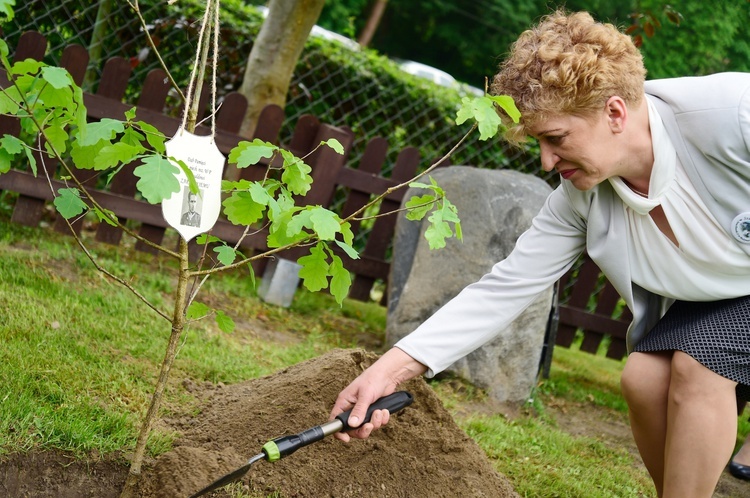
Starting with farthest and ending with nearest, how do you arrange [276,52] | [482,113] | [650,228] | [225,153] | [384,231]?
[384,231] → [276,52] → [225,153] → [650,228] → [482,113]

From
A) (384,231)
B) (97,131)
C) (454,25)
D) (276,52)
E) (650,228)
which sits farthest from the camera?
(454,25)

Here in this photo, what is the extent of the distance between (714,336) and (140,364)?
1872mm

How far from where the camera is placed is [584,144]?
80.0 inches

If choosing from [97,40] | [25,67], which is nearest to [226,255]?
[25,67]

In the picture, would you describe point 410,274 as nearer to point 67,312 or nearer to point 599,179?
point 67,312

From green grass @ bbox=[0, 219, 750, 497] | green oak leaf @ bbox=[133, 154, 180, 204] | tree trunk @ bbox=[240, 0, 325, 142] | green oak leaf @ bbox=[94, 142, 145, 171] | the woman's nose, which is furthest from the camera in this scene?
tree trunk @ bbox=[240, 0, 325, 142]

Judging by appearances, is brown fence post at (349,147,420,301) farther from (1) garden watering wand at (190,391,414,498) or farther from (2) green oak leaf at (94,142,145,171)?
(2) green oak leaf at (94,142,145,171)

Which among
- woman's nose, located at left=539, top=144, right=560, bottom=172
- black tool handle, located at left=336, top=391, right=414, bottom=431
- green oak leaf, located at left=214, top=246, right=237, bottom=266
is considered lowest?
black tool handle, located at left=336, top=391, right=414, bottom=431

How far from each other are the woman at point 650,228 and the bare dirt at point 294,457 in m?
0.37

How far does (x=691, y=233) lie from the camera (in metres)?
2.14

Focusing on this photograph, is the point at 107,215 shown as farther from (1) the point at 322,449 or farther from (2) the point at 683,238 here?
(2) the point at 683,238

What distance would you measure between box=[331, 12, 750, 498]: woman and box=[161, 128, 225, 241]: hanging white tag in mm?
582

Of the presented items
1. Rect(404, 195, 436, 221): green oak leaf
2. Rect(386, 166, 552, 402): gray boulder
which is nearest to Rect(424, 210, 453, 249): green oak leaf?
Rect(404, 195, 436, 221): green oak leaf

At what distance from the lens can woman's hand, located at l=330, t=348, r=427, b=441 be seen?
2.00 meters
